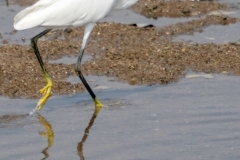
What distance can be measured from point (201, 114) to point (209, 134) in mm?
595

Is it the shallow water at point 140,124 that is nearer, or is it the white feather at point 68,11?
the shallow water at point 140,124

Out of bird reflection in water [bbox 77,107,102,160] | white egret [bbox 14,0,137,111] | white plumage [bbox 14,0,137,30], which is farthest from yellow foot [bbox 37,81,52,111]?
white plumage [bbox 14,0,137,30]

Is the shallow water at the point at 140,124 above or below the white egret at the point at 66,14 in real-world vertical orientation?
below

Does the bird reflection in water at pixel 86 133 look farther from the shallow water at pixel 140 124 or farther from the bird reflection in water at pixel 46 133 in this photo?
the bird reflection in water at pixel 46 133

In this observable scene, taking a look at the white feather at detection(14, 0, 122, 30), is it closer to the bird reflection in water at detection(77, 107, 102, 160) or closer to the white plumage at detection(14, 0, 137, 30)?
the white plumage at detection(14, 0, 137, 30)

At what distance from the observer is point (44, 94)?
25.6 feet

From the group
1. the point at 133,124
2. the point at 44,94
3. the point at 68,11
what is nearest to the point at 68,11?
the point at 68,11

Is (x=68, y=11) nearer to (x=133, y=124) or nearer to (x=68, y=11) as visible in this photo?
(x=68, y=11)

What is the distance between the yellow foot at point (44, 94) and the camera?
24.9ft

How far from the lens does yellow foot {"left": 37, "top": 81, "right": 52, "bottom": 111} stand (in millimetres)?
7577

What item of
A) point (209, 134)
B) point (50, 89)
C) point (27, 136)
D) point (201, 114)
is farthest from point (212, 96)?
point (27, 136)

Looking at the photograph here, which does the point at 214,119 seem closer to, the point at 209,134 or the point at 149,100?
the point at 209,134

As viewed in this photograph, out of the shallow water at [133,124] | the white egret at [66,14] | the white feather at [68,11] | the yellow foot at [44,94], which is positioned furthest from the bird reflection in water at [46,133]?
the white feather at [68,11]

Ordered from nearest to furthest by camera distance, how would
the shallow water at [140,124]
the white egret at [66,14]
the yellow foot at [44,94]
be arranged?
the shallow water at [140,124] < the yellow foot at [44,94] < the white egret at [66,14]
